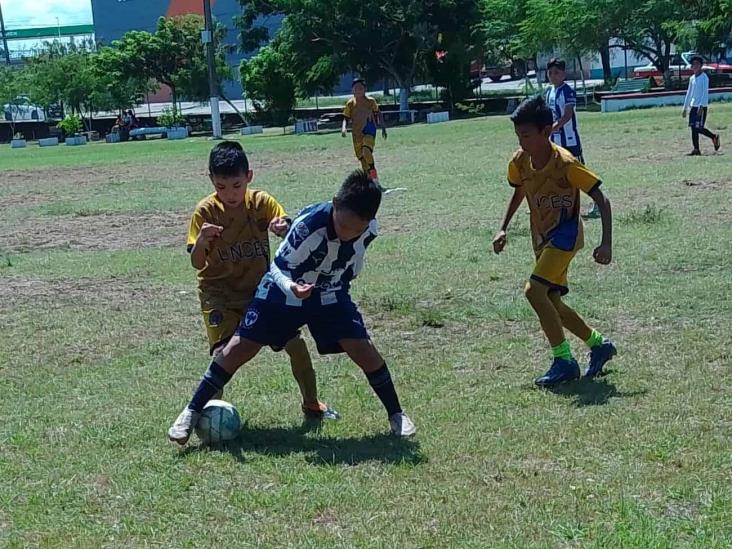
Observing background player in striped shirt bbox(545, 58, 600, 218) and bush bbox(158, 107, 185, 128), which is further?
bush bbox(158, 107, 185, 128)

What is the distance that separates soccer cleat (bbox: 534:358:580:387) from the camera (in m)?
5.77

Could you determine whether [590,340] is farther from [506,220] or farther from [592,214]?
[592,214]

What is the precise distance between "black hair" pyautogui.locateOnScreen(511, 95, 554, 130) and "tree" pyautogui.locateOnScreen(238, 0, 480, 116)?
36275 mm

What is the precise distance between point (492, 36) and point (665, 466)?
4202cm

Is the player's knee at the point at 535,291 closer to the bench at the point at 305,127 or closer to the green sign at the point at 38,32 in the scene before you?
the bench at the point at 305,127

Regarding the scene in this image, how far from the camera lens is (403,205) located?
44.7 feet

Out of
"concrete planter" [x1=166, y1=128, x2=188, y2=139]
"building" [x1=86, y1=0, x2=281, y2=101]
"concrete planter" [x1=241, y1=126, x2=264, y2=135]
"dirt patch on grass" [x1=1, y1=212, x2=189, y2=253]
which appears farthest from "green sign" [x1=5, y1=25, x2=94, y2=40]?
"dirt patch on grass" [x1=1, y1=212, x2=189, y2=253]

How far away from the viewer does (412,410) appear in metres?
5.50

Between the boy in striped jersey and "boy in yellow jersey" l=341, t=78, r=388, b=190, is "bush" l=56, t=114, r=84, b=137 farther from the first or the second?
the boy in striped jersey

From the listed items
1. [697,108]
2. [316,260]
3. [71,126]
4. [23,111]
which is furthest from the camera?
[23,111]

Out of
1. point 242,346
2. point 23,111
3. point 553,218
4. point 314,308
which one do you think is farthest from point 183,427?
point 23,111

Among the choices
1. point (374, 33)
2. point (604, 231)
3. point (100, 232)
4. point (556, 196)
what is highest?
point (374, 33)

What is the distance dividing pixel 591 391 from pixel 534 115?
156 centimetres

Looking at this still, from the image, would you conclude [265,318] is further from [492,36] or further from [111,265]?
[492,36]
